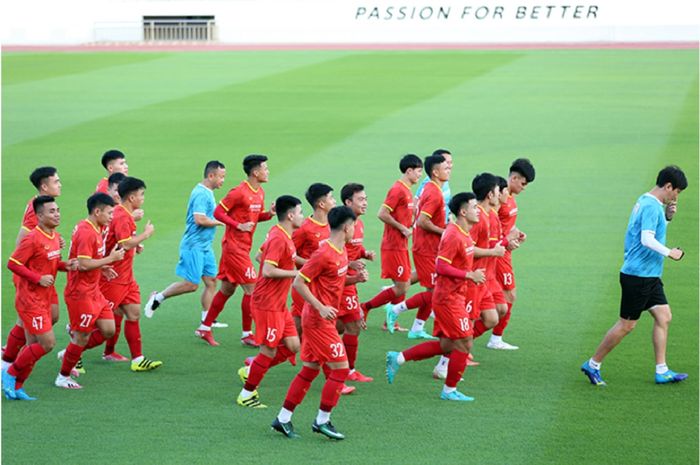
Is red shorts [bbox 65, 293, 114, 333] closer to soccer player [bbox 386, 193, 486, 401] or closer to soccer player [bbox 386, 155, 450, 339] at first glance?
soccer player [bbox 386, 193, 486, 401]

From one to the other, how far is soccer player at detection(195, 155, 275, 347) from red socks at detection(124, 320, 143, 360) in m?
1.15

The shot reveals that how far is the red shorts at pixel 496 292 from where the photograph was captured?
11555 millimetres

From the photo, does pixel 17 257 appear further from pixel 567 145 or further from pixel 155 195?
pixel 567 145

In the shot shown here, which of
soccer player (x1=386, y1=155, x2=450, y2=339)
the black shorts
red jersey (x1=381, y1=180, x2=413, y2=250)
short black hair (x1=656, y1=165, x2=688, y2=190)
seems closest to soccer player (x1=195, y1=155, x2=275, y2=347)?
red jersey (x1=381, y1=180, x2=413, y2=250)

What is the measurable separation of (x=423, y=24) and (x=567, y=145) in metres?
30.1

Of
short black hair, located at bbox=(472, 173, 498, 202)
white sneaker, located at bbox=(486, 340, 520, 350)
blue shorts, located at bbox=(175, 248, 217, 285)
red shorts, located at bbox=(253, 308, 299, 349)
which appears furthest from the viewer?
blue shorts, located at bbox=(175, 248, 217, 285)

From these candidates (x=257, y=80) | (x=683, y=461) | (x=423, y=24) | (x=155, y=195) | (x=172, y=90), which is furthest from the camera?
(x=423, y=24)

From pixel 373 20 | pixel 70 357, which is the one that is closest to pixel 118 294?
pixel 70 357

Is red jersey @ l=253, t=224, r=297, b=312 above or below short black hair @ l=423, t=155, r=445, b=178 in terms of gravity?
below

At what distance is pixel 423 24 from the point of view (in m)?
54.0

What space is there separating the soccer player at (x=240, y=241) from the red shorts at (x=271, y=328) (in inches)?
80.4

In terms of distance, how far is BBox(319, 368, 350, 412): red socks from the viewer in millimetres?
9375

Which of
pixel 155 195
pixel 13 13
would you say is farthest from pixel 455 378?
pixel 13 13

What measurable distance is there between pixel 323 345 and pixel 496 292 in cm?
272
